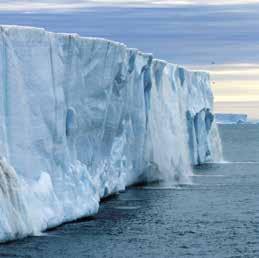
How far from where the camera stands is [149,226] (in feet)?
91.9

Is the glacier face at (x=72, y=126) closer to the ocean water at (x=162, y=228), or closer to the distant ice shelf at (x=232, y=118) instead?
the ocean water at (x=162, y=228)

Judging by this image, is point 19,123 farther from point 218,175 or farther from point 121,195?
point 218,175

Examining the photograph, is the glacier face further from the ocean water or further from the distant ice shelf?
the distant ice shelf

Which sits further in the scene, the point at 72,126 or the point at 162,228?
the point at 72,126

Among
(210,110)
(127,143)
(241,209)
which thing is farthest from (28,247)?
(210,110)

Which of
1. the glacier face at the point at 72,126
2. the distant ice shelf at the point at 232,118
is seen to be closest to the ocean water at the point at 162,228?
the glacier face at the point at 72,126

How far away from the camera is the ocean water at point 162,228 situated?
23.5 metres

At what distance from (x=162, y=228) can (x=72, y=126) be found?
4.12 metres

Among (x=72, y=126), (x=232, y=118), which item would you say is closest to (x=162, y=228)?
(x=72, y=126)

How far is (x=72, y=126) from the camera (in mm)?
28906

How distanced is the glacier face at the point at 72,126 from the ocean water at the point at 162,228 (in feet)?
2.17

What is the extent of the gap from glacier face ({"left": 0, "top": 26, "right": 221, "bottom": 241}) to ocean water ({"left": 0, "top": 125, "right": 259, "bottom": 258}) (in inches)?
26.1

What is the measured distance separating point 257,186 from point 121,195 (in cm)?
858

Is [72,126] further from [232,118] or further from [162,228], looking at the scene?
[232,118]
